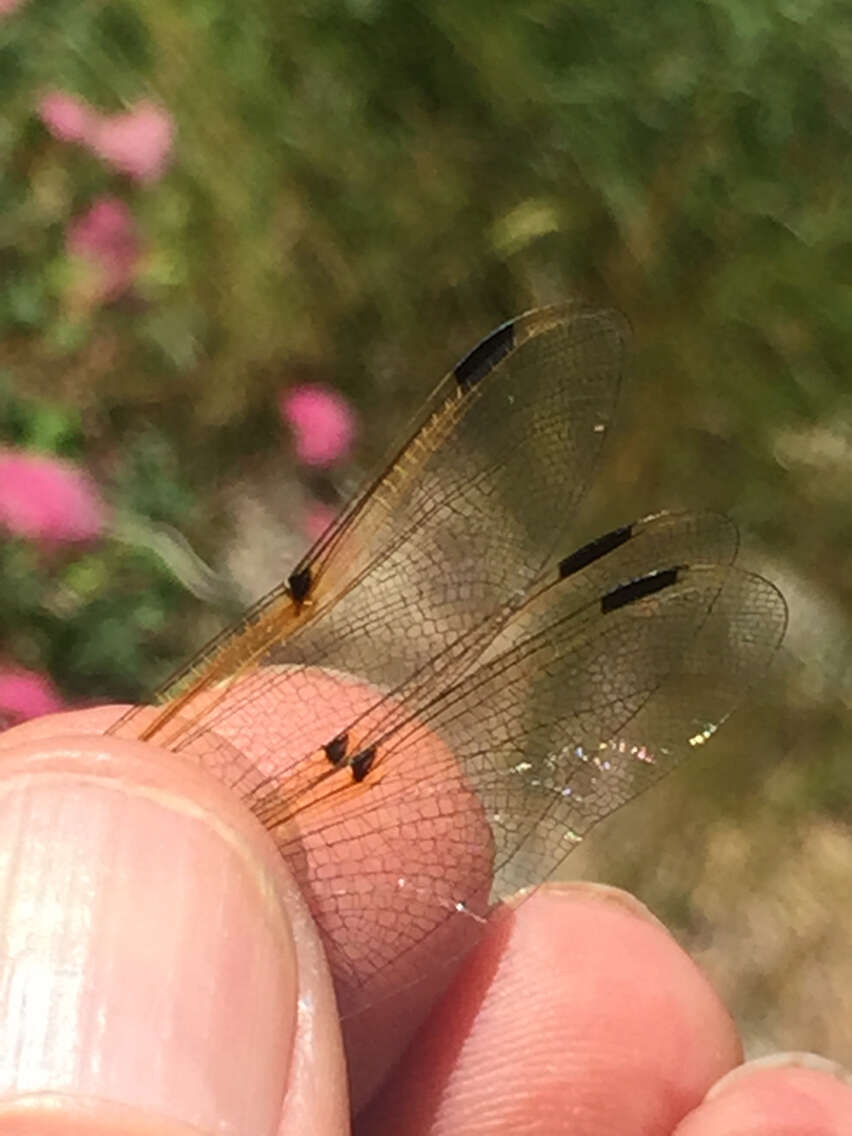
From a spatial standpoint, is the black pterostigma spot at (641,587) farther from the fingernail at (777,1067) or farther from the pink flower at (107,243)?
the pink flower at (107,243)

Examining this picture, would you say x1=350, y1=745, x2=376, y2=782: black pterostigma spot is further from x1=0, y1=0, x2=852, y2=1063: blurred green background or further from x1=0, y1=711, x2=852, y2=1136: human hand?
x1=0, y1=0, x2=852, y2=1063: blurred green background

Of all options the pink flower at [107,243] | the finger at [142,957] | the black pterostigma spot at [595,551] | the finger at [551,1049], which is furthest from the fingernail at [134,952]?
the pink flower at [107,243]

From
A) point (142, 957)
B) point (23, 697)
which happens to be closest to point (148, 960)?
point (142, 957)

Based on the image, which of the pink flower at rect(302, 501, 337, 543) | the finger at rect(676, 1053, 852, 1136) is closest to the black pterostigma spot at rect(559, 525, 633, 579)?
the finger at rect(676, 1053, 852, 1136)

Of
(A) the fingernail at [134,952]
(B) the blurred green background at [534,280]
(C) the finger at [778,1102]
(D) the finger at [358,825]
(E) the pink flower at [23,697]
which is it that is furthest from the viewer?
(B) the blurred green background at [534,280]

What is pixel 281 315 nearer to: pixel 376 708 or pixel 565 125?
pixel 565 125

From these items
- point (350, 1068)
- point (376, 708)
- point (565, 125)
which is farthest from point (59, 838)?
point (565, 125)

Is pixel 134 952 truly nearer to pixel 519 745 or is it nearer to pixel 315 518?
pixel 519 745
